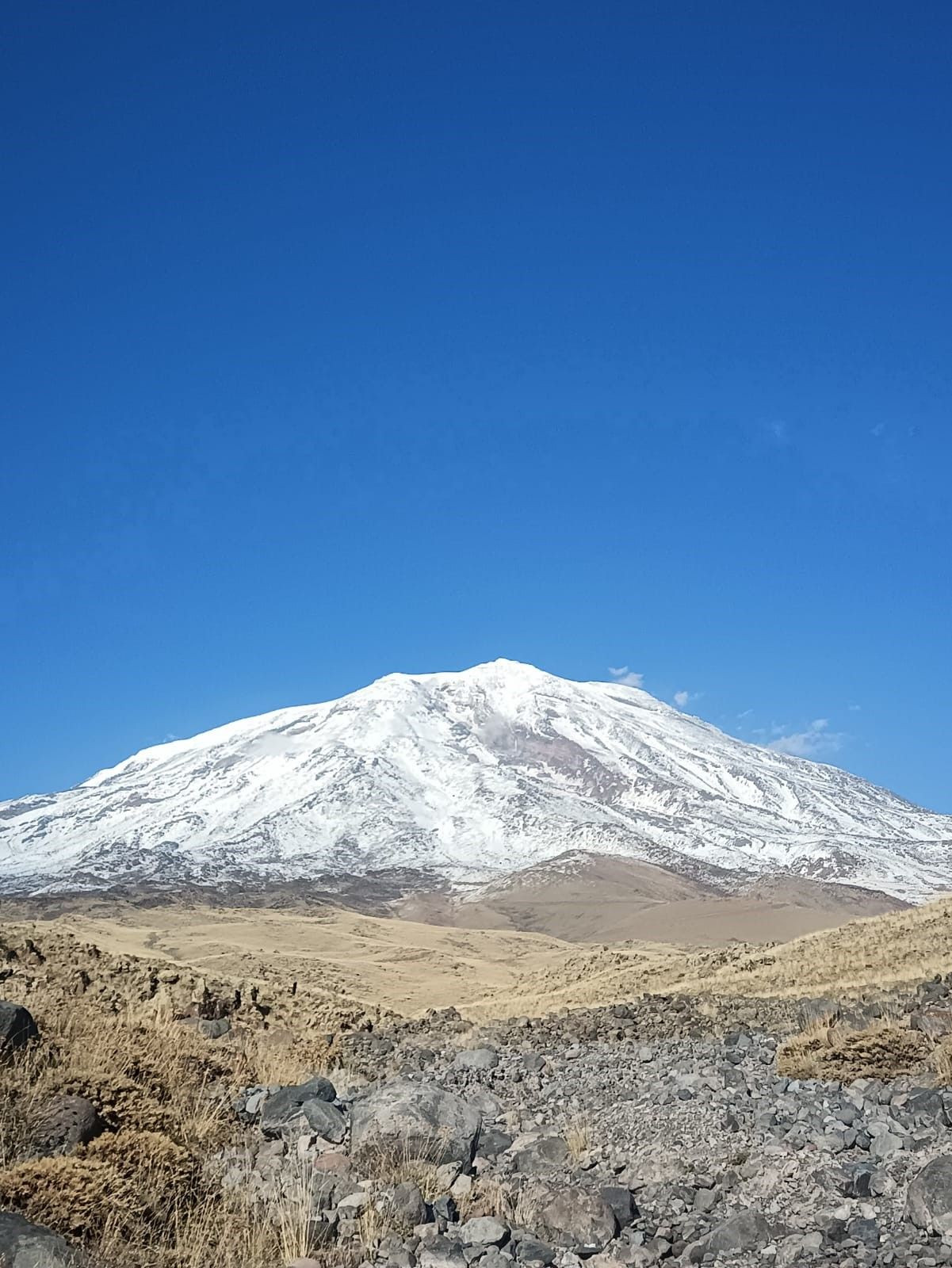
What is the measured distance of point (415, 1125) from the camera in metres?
7.37

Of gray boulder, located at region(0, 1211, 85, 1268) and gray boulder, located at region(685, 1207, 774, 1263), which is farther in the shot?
gray boulder, located at region(685, 1207, 774, 1263)

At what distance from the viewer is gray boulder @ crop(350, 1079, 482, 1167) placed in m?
7.14

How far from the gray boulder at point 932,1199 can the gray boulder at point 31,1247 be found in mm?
4532

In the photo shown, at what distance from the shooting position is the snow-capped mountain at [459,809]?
384 feet

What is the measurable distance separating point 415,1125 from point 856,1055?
4.32 m

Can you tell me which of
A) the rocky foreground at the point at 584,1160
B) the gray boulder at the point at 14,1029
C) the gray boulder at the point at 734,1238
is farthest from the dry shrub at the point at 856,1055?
the gray boulder at the point at 14,1029

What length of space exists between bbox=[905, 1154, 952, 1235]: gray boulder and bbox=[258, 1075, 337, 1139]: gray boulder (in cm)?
434

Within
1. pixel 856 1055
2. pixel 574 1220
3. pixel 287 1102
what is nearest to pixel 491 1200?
pixel 574 1220

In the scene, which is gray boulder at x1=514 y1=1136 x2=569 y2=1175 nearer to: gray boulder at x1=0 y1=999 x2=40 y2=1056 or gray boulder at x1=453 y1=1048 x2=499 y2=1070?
gray boulder at x1=0 y1=999 x2=40 y2=1056

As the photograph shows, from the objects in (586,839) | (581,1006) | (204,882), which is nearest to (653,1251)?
(581,1006)

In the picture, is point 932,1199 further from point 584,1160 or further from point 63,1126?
point 63,1126

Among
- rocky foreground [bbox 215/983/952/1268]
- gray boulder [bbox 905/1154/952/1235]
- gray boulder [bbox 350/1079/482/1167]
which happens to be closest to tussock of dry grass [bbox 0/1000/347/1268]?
rocky foreground [bbox 215/983/952/1268]

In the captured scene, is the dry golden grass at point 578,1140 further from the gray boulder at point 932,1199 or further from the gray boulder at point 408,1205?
the gray boulder at point 932,1199

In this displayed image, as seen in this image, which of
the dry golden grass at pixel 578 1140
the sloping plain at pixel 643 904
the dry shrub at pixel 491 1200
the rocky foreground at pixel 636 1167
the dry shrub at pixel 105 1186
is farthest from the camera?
the sloping plain at pixel 643 904
